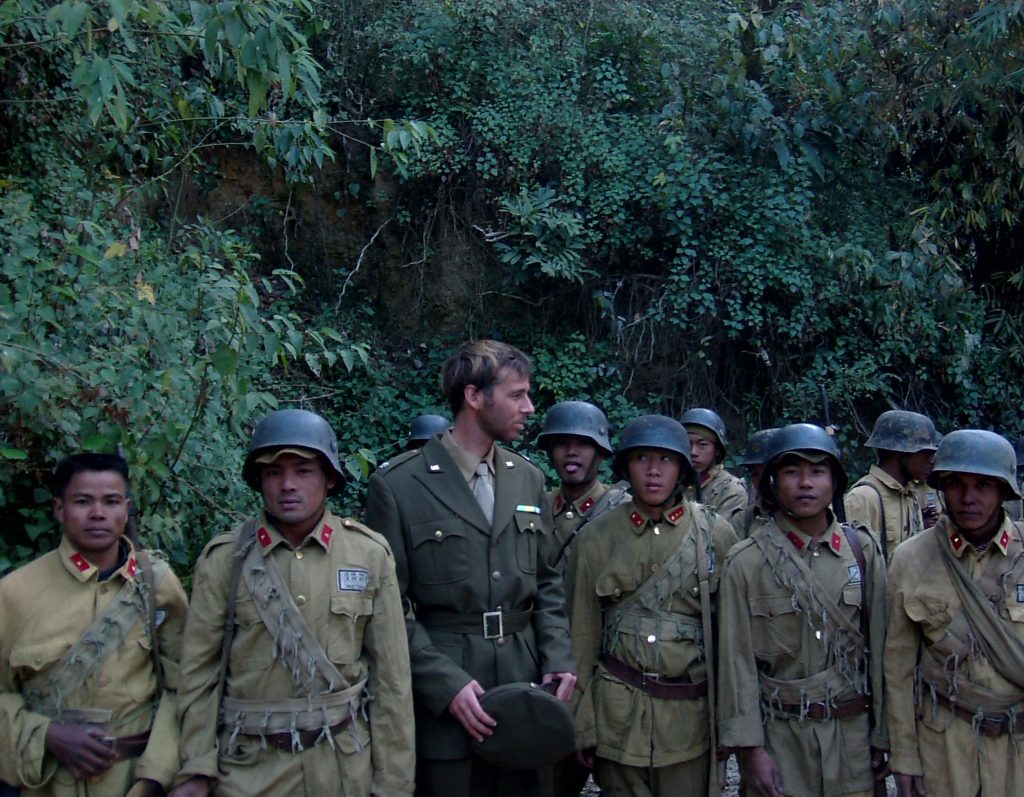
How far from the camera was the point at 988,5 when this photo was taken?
30.4 ft

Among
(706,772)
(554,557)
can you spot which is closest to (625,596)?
(554,557)

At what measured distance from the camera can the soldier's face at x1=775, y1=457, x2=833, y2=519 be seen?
4.27 metres

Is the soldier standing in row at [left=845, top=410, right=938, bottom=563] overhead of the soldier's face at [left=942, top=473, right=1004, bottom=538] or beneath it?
overhead

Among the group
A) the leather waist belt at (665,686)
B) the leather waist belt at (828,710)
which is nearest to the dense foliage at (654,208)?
the leather waist belt at (665,686)

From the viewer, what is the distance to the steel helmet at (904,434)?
6.55 m

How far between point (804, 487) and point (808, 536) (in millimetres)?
208

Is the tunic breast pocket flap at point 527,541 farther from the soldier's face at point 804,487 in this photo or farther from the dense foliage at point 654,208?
the dense foliage at point 654,208

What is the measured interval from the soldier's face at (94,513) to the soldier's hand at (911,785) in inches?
116

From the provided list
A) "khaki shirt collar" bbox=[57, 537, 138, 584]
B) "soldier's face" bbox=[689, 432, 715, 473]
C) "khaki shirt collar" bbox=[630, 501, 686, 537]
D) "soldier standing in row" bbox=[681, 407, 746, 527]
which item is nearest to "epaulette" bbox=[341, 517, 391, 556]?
"khaki shirt collar" bbox=[57, 537, 138, 584]

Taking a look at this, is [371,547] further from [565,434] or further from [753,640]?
[565,434]

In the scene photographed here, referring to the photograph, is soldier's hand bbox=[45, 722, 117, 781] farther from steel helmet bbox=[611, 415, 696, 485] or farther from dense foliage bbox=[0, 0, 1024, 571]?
dense foliage bbox=[0, 0, 1024, 571]

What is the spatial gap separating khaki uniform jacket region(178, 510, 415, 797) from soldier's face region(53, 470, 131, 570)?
0.33 metres

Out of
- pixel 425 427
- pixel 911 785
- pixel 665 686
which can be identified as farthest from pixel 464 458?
pixel 425 427

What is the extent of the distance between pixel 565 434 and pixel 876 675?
1984 mm
